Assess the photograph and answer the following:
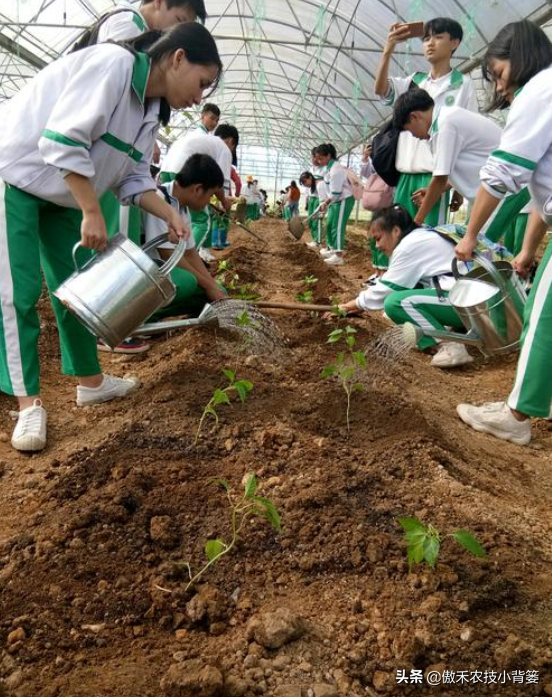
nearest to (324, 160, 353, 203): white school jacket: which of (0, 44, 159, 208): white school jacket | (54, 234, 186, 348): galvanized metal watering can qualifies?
(0, 44, 159, 208): white school jacket

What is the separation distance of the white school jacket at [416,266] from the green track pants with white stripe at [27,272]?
160 centimetres

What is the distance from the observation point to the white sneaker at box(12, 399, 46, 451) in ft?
7.27

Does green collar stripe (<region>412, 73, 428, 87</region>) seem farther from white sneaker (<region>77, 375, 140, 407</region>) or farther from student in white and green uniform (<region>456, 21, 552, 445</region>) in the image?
white sneaker (<region>77, 375, 140, 407</region>)

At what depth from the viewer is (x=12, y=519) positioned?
1.77 m

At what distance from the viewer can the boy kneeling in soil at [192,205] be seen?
3125mm

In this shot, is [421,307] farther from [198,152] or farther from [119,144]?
[198,152]

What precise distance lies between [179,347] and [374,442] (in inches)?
59.3

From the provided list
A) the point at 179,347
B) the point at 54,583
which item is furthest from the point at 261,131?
the point at 54,583

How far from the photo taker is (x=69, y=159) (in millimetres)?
1783

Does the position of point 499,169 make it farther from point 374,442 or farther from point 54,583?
point 54,583

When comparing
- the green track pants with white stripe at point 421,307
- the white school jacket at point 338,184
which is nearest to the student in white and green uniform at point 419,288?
the green track pants with white stripe at point 421,307

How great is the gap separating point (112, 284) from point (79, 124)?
0.51 metres

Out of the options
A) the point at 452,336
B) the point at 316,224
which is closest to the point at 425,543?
the point at 452,336

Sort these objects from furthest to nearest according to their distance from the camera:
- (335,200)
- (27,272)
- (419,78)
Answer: (335,200)
(419,78)
(27,272)
